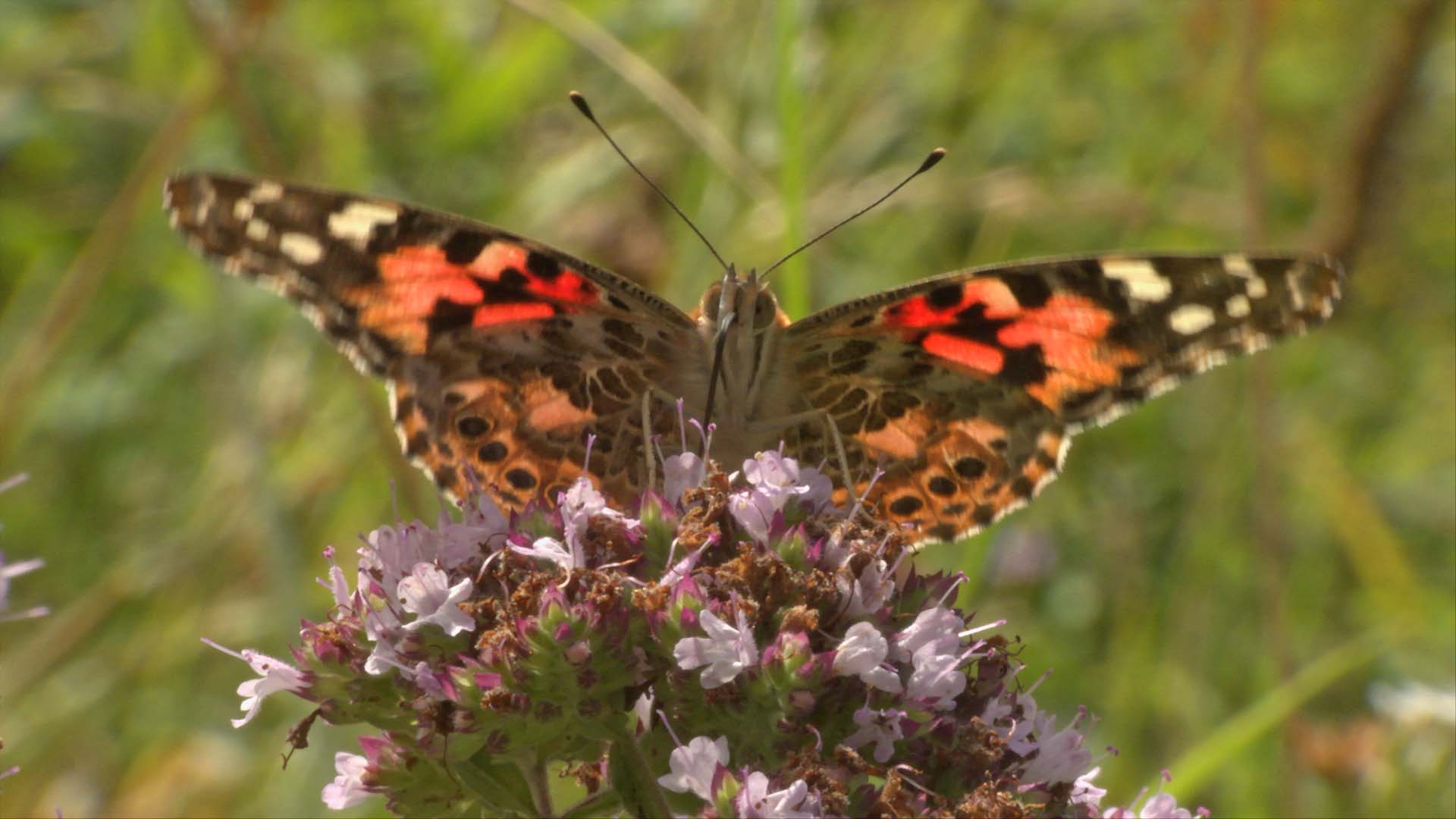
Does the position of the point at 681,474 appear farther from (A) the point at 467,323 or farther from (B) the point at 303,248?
(B) the point at 303,248

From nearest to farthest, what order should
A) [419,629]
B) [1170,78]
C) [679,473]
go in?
[419,629]
[679,473]
[1170,78]

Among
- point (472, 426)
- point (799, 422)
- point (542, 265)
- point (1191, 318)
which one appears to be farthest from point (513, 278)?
point (1191, 318)

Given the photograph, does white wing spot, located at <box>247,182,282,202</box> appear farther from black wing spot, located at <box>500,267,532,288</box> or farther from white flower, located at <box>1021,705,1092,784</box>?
white flower, located at <box>1021,705,1092,784</box>

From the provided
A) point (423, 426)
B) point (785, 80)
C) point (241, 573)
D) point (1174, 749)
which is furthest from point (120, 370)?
point (1174, 749)

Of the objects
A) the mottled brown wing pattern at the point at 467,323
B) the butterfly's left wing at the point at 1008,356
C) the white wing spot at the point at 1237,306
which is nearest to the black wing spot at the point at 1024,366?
the butterfly's left wing at the point at 1008,356

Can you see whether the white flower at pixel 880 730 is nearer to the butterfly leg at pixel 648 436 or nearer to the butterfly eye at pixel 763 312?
the butterfly leg at pixel 648 436

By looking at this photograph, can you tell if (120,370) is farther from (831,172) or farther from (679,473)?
(679,473)

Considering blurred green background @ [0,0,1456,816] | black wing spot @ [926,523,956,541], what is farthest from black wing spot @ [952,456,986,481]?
blurred green background @ [0,0,1456,816]
